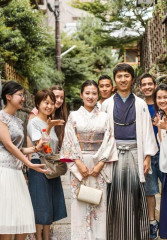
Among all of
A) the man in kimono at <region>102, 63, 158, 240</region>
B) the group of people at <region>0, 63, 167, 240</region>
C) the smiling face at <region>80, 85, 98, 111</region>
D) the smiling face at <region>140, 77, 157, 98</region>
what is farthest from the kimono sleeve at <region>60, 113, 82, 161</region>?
the smiling face at <region>140, 77, 157, 98</region>

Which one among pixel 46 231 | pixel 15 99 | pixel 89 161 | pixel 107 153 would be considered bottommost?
pixel 46 231

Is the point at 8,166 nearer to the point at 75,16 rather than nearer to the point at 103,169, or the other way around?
the point at 103,169

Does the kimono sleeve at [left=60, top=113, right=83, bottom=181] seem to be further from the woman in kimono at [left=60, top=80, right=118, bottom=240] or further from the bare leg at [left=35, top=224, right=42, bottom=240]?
the bare leg at [left=35, top=224, right=42, bottom=240]

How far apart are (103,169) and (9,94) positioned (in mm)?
1435

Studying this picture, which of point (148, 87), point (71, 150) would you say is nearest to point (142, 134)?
point (71, 150)

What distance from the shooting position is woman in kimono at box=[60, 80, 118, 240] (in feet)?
13.8

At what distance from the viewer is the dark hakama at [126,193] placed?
4195mm

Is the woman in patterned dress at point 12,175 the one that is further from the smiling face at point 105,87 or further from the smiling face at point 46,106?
the smiling face at point 105,87

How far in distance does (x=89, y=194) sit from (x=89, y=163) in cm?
37

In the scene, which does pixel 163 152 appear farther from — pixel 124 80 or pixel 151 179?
pixel 124 80

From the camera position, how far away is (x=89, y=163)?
4238 mm

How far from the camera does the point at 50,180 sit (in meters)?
4.39

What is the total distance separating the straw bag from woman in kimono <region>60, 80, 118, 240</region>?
0.14 m

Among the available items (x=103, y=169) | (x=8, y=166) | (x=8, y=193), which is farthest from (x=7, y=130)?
(x=103, y=169)
